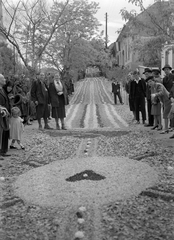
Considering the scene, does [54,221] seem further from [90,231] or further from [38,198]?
[38,198]

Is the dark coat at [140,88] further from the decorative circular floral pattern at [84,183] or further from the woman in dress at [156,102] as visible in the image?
the decorative circular floral pattern at [84,183]

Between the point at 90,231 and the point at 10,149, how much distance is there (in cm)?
482

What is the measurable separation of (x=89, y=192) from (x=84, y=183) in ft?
1.32

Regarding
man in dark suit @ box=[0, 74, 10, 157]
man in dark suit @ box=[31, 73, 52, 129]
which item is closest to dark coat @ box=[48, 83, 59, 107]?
man in dark suit @ box=[31, 73, 52, 129]

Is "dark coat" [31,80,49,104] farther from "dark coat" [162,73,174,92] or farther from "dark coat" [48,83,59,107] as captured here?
"dark coat" [162,73,174,92]

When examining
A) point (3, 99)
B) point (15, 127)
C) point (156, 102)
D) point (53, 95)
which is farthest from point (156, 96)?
point (3, 99)

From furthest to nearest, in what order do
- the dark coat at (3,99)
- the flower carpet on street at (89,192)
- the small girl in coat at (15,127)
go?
the small girl in coat at (15,127) < the dark coat at (3,99) < the flower carpet on street at (89,192)

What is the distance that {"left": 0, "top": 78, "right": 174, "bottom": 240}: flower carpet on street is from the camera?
358cm

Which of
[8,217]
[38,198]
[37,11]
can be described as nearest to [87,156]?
[38,198]

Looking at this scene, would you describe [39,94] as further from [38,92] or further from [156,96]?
[156,96]

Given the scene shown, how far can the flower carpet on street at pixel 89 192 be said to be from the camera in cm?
358

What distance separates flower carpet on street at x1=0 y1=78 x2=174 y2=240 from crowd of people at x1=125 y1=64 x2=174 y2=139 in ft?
4.23

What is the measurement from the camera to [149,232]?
11.4 ft

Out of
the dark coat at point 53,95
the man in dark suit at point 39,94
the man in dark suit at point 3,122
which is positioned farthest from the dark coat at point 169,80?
the man in dark suit at point 3,122
